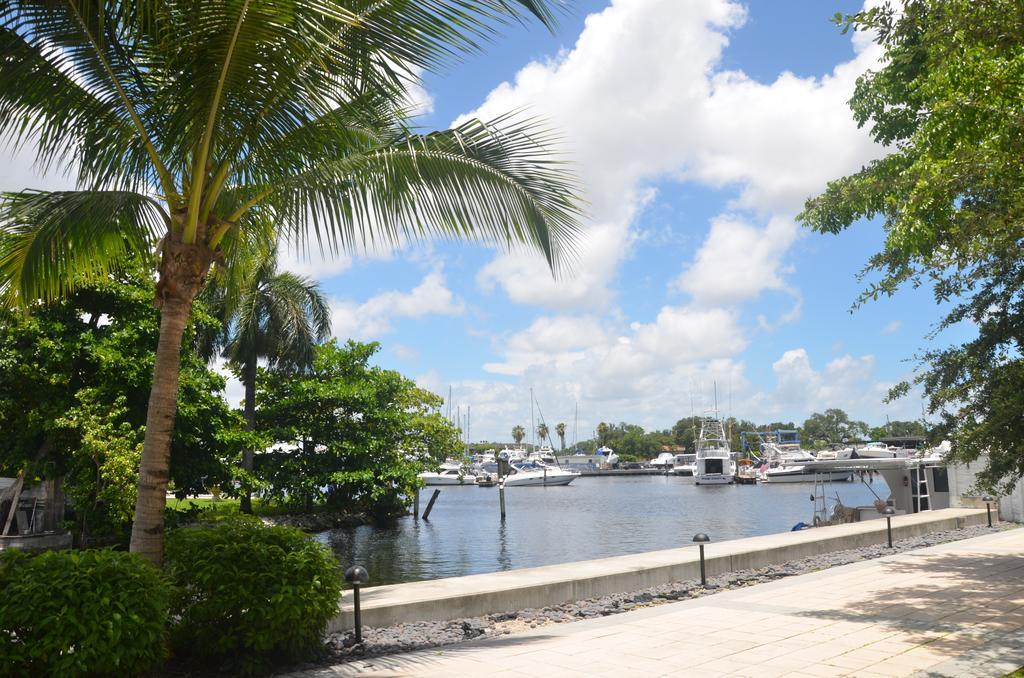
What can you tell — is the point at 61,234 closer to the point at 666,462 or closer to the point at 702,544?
the point at 702,544

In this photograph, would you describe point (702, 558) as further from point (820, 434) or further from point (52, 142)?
point (820, 434)

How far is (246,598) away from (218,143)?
441 centimetres

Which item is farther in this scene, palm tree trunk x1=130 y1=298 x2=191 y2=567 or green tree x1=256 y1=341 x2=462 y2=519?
green tree x1=256 y1=341 x2=462 y2=519

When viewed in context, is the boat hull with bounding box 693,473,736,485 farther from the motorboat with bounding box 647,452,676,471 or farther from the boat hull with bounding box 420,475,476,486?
the motorboat with bounding box 647,452,676,471

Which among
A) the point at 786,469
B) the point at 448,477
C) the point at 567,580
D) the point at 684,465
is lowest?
the point at 567,580

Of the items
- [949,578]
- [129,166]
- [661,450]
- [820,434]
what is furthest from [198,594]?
[820,434]

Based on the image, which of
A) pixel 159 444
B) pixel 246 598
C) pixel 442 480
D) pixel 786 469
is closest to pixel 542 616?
pixel 246 598

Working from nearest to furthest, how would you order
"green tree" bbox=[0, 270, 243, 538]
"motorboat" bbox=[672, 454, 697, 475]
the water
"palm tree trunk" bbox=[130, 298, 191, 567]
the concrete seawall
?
"palm tree trunk" bbox=[130, 298, 191, 567] → the concrete seawall → "green tree" bbox=[0, 270, 243, 538] → the water → "motorboat" bbox=[672, 454, 697, 475]

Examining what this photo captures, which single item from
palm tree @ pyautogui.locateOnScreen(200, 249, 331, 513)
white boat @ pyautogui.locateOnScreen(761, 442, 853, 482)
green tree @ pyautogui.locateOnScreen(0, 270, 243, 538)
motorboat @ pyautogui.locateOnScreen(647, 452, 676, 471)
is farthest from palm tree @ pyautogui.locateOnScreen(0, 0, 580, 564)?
motorboat @ pyautogui.locateOnScreen(647, 452, 676, 471)

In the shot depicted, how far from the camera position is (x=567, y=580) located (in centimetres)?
1105

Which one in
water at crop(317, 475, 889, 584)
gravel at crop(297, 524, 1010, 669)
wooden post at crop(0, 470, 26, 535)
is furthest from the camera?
water at crop(317, 475, 889, 584)

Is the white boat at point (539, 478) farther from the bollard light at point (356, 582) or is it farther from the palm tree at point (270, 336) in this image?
the bollard light at point (356, 582)

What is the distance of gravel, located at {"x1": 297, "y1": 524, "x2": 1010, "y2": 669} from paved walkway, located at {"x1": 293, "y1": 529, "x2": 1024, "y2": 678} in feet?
1.75

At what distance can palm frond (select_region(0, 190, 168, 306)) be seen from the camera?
8.07 meters
